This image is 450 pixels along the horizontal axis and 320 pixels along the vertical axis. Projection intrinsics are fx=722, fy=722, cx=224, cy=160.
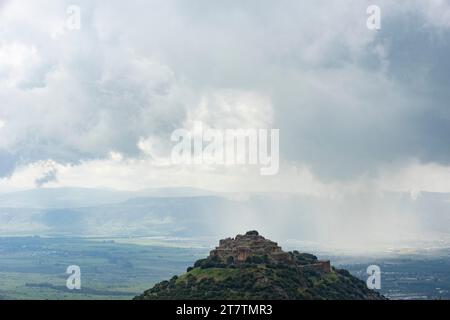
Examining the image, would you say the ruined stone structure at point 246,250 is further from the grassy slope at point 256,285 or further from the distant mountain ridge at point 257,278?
the grassy slope at point 256,285

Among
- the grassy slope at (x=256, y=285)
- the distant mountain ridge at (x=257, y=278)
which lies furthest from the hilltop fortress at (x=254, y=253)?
the grassy slope at (x=256, y=285)

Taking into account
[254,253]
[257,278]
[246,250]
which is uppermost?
[246,250]

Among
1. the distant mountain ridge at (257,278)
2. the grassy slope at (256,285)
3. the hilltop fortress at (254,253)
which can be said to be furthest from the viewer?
the hilltop fortress at (254,253)

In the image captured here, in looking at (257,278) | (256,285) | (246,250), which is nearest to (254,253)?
(246,250)

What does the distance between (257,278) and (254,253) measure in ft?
19.3

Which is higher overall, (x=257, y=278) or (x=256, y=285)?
(x=257, y=278)

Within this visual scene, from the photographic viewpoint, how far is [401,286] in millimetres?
180250

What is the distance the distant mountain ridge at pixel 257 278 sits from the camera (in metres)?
70.8

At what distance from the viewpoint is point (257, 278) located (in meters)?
71.8

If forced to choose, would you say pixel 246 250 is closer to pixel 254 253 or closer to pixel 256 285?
pixel 254 253

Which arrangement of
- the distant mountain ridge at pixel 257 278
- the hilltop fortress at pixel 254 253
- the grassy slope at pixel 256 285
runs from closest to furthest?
the grassy slope at pixel 256 285
the distant mountain ridge at pixel 257 278
the hilltop fortress at pixel 254 253
